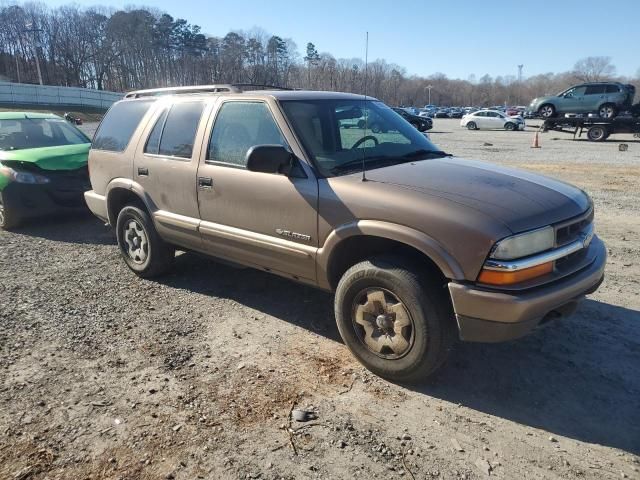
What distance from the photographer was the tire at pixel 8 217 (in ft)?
23.3

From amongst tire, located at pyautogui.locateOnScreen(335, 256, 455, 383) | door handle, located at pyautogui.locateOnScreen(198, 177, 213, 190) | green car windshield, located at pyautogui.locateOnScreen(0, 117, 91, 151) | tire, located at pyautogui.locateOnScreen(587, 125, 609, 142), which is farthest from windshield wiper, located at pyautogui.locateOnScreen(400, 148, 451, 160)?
tire, located at pyautogui.locateOnScreen(587, 125, 609, 142)

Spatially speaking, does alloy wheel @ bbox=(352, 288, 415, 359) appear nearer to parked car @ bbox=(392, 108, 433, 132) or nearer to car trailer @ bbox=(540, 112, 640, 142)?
car trailer @ bbox=(540, 112, 640, 142)

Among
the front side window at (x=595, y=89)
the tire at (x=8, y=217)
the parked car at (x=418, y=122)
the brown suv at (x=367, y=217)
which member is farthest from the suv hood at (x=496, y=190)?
→ the parked car at (x=418, y=122)

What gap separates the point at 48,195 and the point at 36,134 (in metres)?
1.70

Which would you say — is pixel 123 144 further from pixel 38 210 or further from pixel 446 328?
pixel 446 328

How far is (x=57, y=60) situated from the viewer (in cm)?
9069

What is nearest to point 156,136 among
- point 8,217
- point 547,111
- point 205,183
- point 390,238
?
point 205,183

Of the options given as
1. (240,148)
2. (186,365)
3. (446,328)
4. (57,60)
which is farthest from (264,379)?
(57,60)

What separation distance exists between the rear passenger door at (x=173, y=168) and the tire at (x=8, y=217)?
339cm

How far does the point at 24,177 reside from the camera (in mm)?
7004

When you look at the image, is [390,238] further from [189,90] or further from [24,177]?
[24,177]

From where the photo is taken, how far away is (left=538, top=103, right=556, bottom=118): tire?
26.3m

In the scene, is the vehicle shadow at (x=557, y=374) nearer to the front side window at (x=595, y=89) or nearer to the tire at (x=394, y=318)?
the tire at (x=394, y=318)

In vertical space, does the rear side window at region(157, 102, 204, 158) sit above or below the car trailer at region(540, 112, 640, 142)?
above
